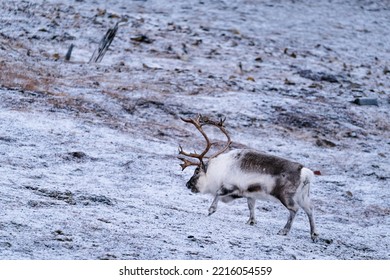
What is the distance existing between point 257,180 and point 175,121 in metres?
6.02

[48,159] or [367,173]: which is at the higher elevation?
[48,159]

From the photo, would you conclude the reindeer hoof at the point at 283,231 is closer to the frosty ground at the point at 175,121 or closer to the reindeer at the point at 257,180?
the reindeer at the point at 257,180

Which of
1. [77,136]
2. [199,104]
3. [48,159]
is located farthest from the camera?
[199,104]

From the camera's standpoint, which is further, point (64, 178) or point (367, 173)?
point (367, 173)

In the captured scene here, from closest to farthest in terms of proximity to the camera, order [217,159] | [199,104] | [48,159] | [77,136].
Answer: [217,159] < [48,159] < [77,136] < [199,104]

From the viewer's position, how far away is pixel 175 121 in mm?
14734

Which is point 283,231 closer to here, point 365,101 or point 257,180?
point 257,180

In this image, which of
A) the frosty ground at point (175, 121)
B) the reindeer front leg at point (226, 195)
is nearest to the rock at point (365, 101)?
the frosty ground at point (175, 121)

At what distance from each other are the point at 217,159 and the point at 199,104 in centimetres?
617

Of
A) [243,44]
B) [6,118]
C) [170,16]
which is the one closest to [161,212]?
[6,118]

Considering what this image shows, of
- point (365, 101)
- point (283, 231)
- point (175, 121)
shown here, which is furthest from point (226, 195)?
point (365, 101)

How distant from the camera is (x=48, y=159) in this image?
436 inches
